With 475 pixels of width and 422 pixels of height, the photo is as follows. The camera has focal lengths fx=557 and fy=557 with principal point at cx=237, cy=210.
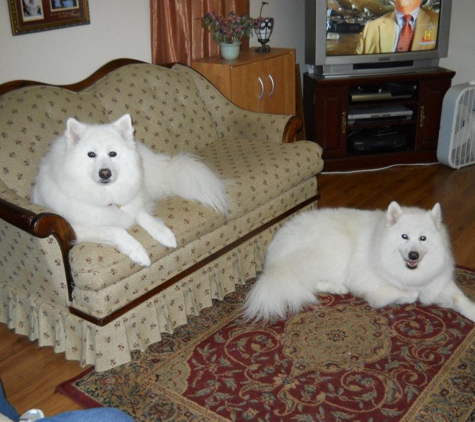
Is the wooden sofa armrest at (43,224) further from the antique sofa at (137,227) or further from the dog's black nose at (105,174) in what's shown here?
the dog's black nose at (105,174)

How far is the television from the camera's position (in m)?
4.77

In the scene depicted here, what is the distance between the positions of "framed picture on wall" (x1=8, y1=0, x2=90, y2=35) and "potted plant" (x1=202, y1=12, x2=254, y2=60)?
3.25 feet

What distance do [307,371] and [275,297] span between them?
1.48 ft

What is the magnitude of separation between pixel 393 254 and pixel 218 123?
1735mm

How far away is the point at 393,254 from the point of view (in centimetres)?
289

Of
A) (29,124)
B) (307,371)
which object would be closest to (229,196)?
(307,371)

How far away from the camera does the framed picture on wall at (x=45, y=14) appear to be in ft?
10.5

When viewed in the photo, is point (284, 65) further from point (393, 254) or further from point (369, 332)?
point (369, 332)

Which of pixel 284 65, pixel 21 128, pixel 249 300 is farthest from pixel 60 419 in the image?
pixel 284 65

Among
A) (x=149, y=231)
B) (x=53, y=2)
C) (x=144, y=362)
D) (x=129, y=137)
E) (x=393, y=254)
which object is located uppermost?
(x=53, y=2)

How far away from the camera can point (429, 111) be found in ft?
17.0

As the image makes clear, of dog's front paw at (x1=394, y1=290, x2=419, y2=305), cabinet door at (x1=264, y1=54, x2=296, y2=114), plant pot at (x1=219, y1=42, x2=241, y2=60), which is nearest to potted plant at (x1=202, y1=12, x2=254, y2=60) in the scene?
plant pot at (x1=219, y1=42, x2=241, y2=60)

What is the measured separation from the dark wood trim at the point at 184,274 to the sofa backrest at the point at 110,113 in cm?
77

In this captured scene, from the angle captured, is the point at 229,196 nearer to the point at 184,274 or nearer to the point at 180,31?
the point at 184,274
